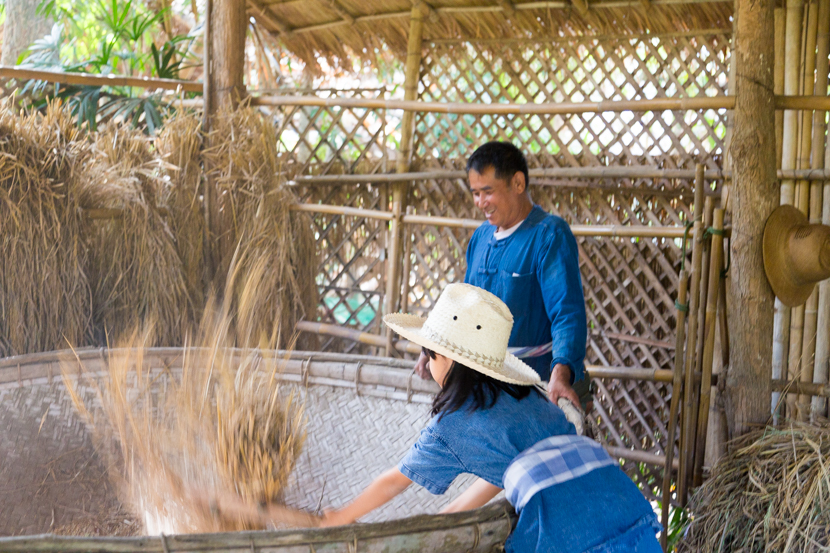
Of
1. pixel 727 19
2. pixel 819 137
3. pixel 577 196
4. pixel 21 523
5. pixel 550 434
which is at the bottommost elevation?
pixel 21 523

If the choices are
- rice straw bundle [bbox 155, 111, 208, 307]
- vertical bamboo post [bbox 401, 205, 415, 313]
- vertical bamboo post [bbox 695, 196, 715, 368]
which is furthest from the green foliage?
vertical bamboo post [bbox 695, 196, 715, 368]

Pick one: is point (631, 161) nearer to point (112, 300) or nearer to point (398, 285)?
point (398, 285)

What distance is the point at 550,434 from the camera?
4.22 ft

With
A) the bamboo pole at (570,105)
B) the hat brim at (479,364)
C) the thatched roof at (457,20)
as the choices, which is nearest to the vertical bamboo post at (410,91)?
the thatched roof at (457,20)

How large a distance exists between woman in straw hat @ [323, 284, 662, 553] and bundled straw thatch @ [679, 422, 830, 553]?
790 millimetres

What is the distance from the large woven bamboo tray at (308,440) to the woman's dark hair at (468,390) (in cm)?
77

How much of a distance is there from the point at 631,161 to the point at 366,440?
1.99 meters

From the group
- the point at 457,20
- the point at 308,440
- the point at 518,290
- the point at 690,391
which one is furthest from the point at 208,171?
the point at 690,391

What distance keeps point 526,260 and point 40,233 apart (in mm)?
1905

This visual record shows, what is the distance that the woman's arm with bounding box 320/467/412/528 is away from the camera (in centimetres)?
133

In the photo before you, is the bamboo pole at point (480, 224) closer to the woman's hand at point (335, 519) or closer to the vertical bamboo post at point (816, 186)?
the vertical bamboo post at point (816, 186)

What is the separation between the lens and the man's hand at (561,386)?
63.1 inches

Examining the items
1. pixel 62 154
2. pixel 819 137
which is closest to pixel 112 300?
pixel 62 154

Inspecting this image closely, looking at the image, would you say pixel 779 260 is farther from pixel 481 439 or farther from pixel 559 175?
pixel 481 439
